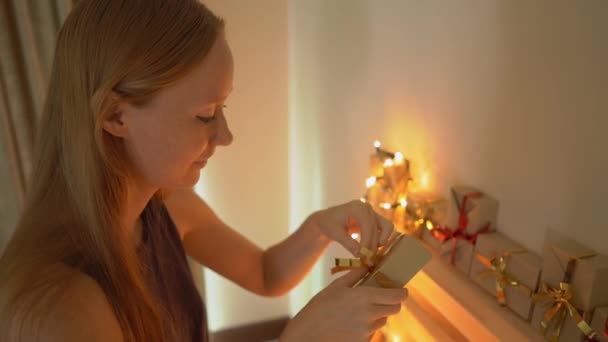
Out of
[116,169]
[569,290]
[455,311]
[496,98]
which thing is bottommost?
[455,311]

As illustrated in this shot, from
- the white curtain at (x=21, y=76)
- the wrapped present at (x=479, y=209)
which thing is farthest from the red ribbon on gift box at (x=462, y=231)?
the white curtain at (x=21, y=76)

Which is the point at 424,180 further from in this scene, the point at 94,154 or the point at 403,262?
the point at 94,154

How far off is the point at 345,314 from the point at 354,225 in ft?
0.72

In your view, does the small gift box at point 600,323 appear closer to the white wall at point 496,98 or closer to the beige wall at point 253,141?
the white wall at point 496,98

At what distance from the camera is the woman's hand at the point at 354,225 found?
759mm

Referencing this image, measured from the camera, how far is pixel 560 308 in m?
0.60

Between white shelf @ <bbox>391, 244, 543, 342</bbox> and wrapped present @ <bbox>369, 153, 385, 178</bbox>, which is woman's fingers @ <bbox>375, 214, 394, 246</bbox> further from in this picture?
wrapped present @ <bbox>369, 153, 385, 178</bbox>

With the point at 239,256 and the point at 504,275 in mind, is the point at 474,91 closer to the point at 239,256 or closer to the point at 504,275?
the point at 504,275

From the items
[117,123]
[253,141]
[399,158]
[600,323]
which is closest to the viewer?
[600,323]

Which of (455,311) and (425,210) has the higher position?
(425,210)

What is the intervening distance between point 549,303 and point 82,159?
0.68 m

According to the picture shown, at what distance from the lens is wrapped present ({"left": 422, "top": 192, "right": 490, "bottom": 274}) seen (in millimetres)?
779

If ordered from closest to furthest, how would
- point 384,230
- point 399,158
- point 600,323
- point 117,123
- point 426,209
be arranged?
point 600,323 → point 117,123 → point 384,230 → point 426,209 → point 399,158

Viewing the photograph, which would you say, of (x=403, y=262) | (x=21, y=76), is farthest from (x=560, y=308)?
(x=21, y=76)
